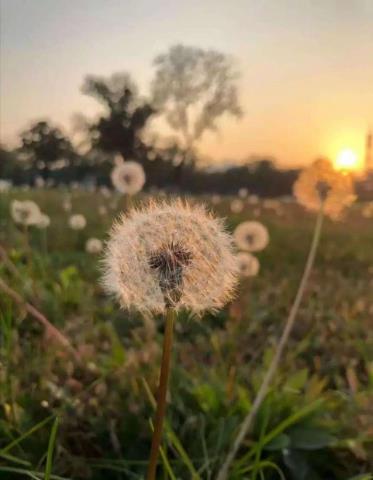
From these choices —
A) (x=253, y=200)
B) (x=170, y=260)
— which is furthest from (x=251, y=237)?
(x=253, y=200)

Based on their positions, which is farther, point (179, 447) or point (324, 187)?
point (324, 187)

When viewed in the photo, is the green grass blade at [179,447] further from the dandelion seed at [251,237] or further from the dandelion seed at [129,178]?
the dandelion seed at [251,237]

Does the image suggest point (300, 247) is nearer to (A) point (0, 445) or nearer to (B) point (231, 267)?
(A) point (0, 445)

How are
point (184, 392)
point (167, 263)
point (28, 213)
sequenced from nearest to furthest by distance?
point (167, 263), point (184, 392), point (28, 213)

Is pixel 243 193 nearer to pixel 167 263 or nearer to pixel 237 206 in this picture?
pixel 237 206

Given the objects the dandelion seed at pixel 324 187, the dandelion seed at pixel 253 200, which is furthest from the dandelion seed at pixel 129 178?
the dandelion seed at pixel 253 200

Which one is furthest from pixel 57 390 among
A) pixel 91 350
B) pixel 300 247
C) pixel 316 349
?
pixel 300 247

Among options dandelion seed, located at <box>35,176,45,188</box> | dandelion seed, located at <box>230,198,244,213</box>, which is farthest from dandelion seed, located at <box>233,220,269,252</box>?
dandelion seed, located at <box>35,176,45,188</box>
